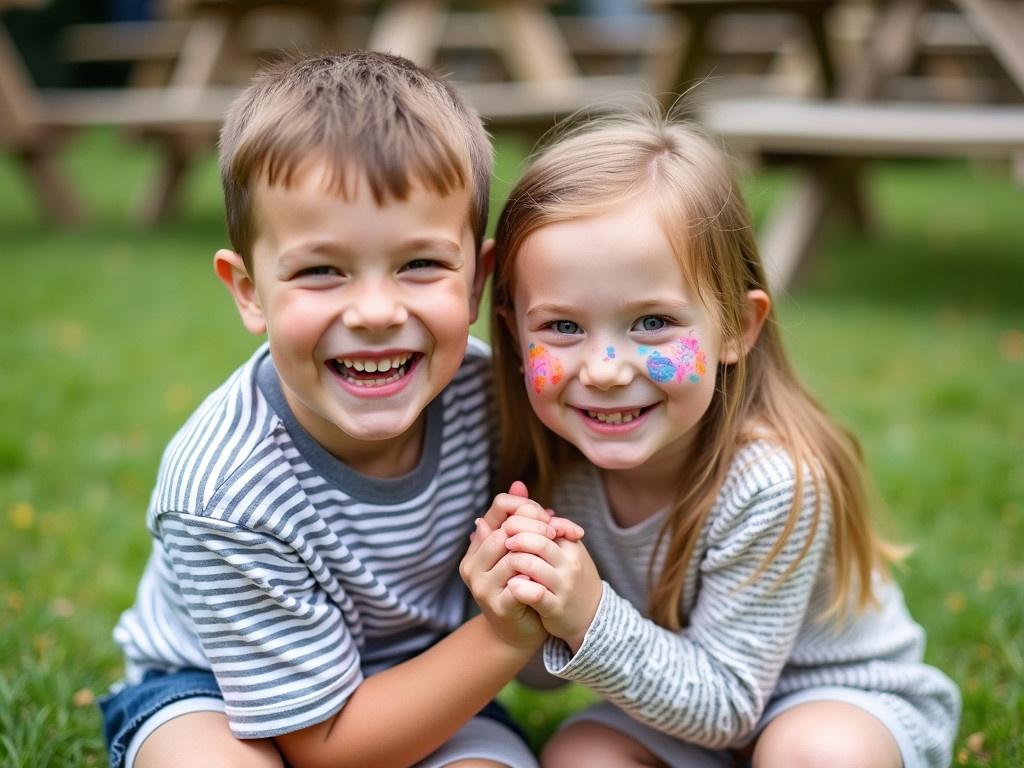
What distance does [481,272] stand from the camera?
1.64 m

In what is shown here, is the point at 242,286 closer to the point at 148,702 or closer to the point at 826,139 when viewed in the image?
the point at 148,702

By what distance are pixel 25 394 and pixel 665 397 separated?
254cm

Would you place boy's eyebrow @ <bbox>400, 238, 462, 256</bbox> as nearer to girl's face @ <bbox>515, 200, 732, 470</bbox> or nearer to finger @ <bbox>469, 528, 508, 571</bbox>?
girl's face @ <bbox>515, 200, 732, 470</bbox>

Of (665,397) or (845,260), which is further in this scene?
(845,260)

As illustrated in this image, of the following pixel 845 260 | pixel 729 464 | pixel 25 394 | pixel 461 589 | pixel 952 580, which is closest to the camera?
pixel 729 464

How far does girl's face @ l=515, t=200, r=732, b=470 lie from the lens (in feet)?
4.96

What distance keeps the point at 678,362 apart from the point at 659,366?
0.03 m

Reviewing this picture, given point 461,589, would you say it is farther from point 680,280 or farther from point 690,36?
point 690,36

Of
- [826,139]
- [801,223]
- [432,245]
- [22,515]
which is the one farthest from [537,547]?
[801,223]

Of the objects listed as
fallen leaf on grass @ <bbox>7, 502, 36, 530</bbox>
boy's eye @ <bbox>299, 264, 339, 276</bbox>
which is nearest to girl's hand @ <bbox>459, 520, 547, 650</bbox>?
boy's eye @ <bbox>299, 264, 339, 276</bbox>

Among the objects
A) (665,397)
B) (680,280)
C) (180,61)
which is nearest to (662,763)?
(665,397)

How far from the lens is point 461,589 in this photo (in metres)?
1.80

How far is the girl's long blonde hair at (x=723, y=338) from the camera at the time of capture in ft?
5.11

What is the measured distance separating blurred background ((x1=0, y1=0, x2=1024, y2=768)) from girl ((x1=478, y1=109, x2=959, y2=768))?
0.26 meters
